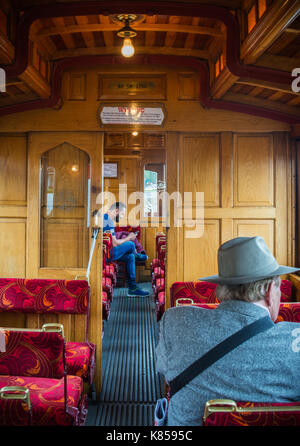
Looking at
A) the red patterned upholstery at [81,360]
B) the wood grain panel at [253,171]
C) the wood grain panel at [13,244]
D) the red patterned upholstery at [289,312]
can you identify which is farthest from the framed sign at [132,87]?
the red patterned upholstery at [81,360]

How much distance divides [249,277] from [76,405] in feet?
4.90

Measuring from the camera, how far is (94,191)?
3.77m

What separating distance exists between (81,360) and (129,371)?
1109mm

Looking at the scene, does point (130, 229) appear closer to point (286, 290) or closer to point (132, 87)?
point (132, 87)

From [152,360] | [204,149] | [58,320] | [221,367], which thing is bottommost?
[152,360]

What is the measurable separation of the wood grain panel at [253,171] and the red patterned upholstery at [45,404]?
2.28 m

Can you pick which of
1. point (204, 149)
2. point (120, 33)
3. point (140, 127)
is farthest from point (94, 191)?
point (120, 33)

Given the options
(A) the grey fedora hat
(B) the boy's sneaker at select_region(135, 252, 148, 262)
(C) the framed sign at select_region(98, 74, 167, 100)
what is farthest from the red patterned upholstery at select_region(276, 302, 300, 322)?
(B) the boy's sneaker at select_region(135, 252, 148, 262)

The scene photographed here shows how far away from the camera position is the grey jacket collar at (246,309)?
1.45 m

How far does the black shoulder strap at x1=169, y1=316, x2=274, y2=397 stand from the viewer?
1.41m

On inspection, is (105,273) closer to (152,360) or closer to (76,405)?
(152,360)

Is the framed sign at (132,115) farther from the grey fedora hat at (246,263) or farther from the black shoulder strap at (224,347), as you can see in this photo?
the black shoulder strap at (224,347)

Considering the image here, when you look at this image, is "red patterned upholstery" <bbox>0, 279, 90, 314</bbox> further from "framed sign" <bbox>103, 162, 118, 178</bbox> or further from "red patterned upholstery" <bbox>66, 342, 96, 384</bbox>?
"framed sign" <bbox>103, 162, 118, 178</bbox>

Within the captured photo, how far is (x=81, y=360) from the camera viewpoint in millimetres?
3018
